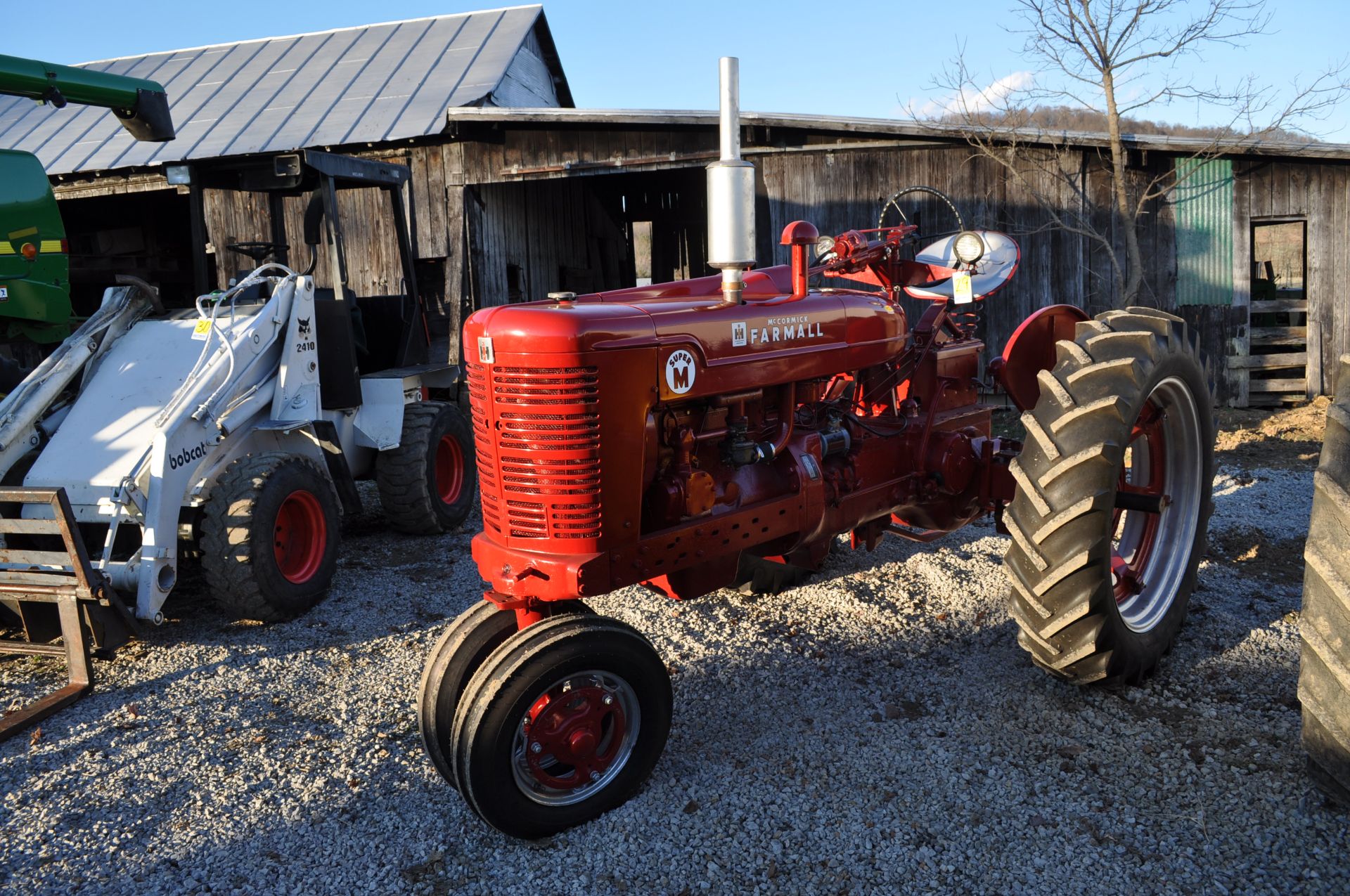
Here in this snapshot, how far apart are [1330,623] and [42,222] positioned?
7406 millimetres

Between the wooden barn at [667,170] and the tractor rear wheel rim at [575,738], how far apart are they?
5716 mm

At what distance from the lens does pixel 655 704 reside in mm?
2887

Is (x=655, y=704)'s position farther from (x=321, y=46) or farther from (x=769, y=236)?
(x=321, y=46)

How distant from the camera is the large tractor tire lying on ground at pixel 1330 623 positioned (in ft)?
7.95

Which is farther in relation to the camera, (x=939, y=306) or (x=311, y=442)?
(x=311, y=442)

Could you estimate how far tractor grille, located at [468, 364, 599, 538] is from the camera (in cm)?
272

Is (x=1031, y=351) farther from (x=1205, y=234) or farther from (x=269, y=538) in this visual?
(x=1205, y=234)

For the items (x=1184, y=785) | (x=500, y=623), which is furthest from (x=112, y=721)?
(x=1184, y=785)

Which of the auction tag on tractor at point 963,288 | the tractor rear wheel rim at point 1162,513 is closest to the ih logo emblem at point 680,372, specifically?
the auction tag on tractor at point 963,288

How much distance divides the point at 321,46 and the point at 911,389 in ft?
42.2

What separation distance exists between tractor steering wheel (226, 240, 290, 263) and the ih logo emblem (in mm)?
4011

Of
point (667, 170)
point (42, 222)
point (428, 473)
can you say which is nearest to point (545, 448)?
point (428, 473)

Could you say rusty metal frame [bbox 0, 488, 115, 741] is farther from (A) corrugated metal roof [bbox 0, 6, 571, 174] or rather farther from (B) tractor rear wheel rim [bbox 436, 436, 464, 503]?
(A) corrugated metal roof [bbox 0, 6, 571, 174]

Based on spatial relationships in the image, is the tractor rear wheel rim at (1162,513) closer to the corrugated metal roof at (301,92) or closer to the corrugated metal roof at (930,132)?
the corrugated metal roof at (930,132)
